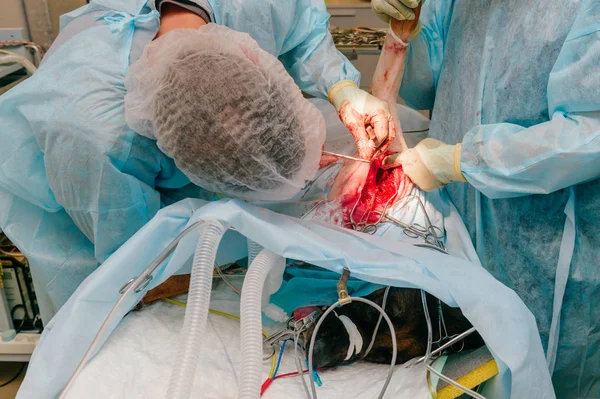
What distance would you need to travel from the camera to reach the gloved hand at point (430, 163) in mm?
1267

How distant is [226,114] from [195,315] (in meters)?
0.38

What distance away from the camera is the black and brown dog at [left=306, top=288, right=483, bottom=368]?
3.37ft

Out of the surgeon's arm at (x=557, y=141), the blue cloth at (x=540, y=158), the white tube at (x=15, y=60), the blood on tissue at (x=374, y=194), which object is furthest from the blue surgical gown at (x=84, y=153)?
the surgeon's arm at (x=557, y=141)

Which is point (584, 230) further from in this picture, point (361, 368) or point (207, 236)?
point (207, 236)

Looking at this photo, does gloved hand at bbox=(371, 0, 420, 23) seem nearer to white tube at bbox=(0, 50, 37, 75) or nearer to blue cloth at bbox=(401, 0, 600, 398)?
blue cloth at bbox=(401, 0, 600, 398)

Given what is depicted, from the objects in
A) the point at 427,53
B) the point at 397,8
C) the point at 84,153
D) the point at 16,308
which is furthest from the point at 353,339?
the point at 16,308

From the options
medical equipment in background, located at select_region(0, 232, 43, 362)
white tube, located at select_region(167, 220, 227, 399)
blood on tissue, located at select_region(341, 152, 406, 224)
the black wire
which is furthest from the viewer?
the black wire

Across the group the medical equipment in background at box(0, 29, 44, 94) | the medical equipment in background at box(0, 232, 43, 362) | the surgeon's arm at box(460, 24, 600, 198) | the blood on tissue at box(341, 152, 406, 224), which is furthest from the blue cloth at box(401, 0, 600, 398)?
the medical equipment in background at box(0, 29, 44, 94)

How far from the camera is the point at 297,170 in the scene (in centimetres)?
104

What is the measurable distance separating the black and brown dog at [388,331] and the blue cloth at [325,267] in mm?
126

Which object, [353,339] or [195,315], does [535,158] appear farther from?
[195,315]

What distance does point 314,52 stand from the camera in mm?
1657

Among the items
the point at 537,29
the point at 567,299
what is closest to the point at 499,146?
the point at 537,29

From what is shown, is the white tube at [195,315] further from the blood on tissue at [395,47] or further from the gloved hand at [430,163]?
the blood on tissue at [395,47]
